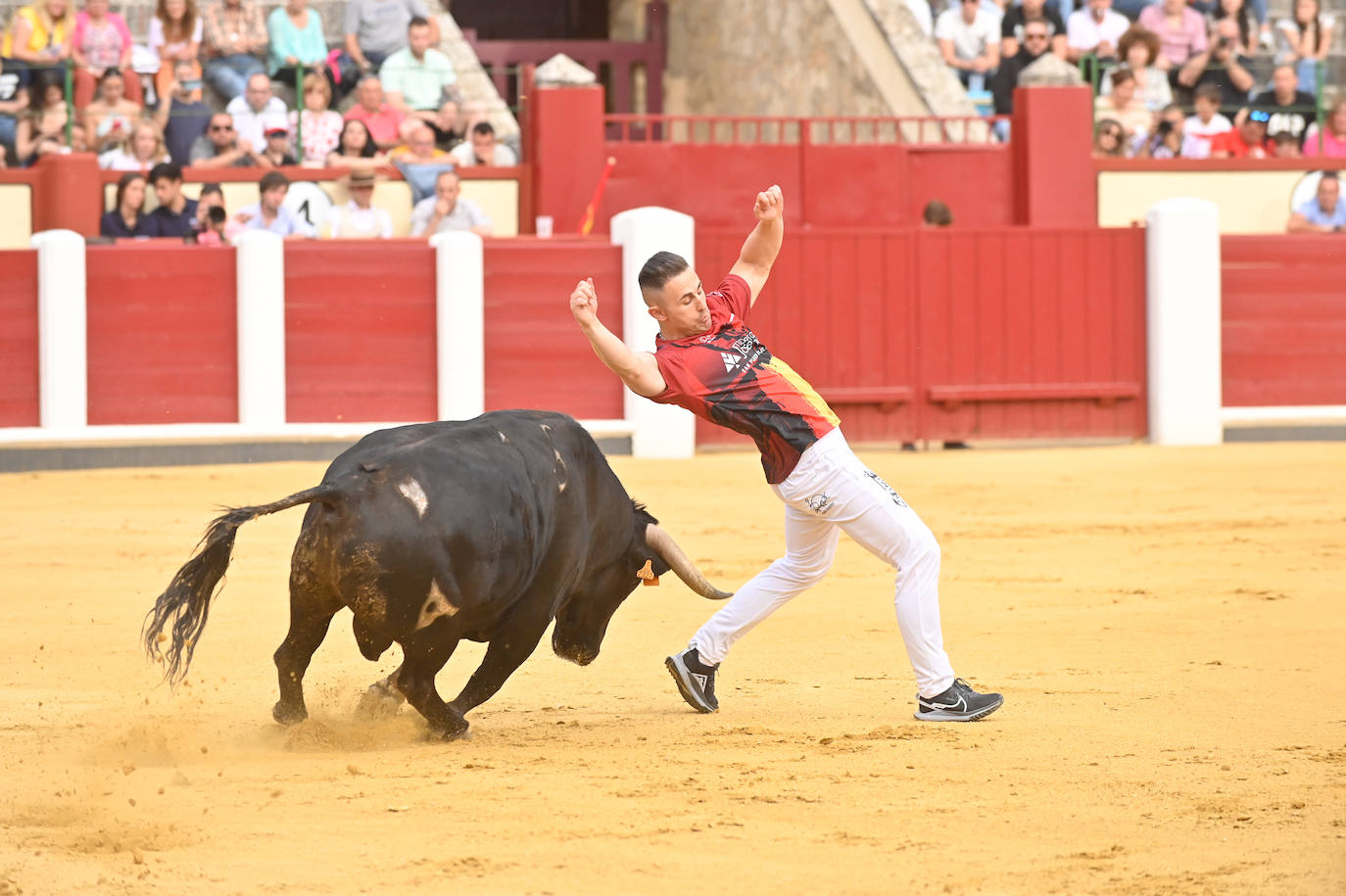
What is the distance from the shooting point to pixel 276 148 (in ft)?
42.2

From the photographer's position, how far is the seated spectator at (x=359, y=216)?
12.5m

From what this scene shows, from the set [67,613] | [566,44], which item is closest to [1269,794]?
[67,613]

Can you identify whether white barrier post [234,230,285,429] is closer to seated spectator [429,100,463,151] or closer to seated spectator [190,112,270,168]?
seated spectator [190,112,270,168]

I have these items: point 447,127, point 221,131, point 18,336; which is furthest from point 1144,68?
point 18,336

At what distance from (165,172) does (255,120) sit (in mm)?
1334

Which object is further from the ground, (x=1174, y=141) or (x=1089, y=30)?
(x=1089, y=30)

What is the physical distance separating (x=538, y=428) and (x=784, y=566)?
77cm

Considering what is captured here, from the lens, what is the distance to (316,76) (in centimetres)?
1309

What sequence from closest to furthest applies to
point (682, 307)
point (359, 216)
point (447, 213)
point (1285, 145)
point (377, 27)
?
point (682, 307), point (359, 216), point (447, 213), point (377, 27), point (1285, 145)

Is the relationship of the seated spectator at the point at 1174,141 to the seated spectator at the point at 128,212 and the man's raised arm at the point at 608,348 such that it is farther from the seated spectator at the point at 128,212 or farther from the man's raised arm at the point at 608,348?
the man's raised arm at the point at 608,348

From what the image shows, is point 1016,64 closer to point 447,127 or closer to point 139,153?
point 447,127

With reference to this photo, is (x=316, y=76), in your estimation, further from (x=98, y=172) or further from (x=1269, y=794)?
(x=1269, y=794)

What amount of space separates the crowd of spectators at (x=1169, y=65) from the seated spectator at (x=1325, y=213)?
3.08ft

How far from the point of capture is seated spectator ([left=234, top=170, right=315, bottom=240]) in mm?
12258
